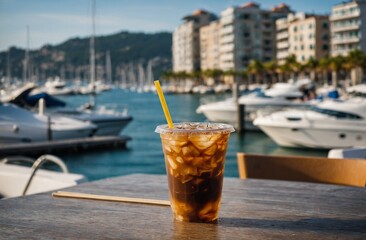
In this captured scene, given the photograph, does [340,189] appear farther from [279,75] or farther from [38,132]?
[279,75]

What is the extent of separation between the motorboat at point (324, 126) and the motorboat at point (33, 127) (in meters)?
6.19

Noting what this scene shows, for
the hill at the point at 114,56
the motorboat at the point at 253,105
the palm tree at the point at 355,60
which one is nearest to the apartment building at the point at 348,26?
the palm tree at the point at 355,60

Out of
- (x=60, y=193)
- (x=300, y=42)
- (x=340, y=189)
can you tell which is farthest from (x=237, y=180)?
(x=300, y=42)

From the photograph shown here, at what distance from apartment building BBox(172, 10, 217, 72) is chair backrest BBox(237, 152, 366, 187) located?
381 feet

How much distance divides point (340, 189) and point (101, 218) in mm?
1025

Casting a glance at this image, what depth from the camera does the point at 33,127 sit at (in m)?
18.0

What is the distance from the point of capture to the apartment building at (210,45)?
110 meters

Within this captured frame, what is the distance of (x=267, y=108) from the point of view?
2581 cm

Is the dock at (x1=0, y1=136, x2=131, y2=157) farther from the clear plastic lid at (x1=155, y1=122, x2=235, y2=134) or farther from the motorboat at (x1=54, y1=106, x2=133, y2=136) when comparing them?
the clear plastic lid at (x1=155, y1=122, x2=235, y2=134)

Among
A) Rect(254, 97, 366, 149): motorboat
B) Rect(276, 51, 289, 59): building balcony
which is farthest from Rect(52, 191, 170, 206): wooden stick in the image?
Rect(276, 51, 289, 59): building balcony

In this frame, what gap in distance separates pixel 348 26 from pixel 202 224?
8313cm

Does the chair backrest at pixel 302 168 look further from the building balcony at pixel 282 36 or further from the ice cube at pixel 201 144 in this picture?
the building balcony at pixel 282 36

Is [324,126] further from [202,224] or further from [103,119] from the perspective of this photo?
[202,224]

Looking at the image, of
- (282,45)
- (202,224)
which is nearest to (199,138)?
(202,224)
